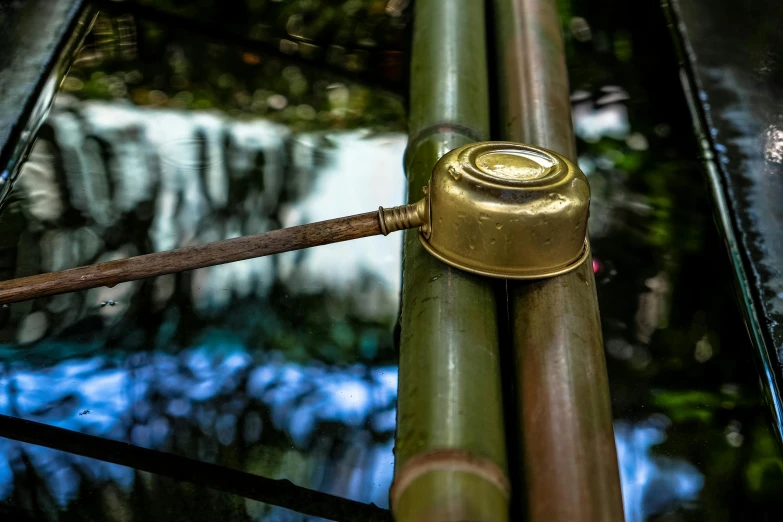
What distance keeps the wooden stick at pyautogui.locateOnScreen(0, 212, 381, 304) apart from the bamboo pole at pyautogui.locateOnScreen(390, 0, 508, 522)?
0.71 feet

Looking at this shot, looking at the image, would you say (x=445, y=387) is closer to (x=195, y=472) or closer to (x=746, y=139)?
(x=195, y=472)

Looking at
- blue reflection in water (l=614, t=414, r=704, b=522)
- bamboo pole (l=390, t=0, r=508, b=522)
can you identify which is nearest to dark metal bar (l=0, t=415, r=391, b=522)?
bamboo pole (l=390, t=0, r=508, b=522)

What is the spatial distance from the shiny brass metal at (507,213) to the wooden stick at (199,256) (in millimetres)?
207

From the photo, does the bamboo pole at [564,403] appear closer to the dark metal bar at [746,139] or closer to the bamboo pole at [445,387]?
the bamboo pole at [445,387]

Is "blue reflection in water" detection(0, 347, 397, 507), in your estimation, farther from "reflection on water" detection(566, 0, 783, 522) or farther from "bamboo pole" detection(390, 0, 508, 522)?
"reflection on water" detection(566, 0, 783, 522)

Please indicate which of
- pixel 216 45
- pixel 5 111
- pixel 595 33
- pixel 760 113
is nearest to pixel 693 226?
pixel 760 113

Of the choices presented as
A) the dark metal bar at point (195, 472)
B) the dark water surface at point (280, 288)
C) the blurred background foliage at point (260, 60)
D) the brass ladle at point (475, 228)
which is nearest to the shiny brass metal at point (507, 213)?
the brass ladle at point (475, 228)

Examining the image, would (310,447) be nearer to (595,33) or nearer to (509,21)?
(509,21)

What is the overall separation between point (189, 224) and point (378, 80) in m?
1.21

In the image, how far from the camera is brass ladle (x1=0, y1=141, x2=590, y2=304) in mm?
1893

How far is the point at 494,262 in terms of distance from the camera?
1.96 m

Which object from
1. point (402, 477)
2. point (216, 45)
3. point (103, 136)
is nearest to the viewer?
point (402, 477)

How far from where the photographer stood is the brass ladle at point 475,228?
6.21 feet

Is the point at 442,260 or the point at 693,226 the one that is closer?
the point at 442,260
